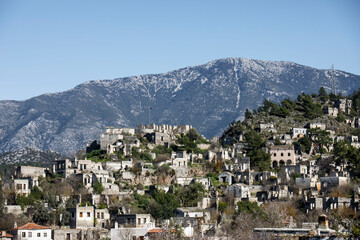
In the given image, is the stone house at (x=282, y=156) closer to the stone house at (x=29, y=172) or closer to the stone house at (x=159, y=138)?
the stone house at (x=159, y=138)

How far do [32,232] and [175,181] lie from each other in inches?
1198

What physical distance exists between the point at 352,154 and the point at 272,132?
20656 mm

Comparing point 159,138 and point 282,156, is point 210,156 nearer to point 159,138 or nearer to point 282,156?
point 159,138

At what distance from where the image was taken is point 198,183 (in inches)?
3900

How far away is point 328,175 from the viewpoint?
106m

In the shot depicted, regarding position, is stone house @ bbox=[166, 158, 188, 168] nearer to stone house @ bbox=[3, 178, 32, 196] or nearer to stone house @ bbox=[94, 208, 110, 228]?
stone house @ bbox=[3, 178, 32, 196]

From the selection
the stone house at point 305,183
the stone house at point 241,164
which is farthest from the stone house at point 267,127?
the stone house at point 305,183

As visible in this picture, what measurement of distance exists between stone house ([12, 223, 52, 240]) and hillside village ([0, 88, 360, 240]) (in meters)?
0.10

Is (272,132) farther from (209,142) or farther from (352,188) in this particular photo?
(352,188)

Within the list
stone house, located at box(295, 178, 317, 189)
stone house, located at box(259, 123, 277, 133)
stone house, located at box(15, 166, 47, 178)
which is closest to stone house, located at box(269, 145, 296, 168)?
stone house, located at box(259, 123, 277, 133)

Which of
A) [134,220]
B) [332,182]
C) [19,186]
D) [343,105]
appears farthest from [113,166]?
[343,105]

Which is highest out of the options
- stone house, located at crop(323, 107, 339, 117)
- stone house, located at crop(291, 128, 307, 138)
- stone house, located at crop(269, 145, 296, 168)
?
stone house, located at crop(323, 107, 339, 117)

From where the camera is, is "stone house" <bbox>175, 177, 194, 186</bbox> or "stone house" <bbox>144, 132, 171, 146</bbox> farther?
"stone house" <bbox>144, 132, 171, 146</bbox>

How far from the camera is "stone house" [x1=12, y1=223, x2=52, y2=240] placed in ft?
244
